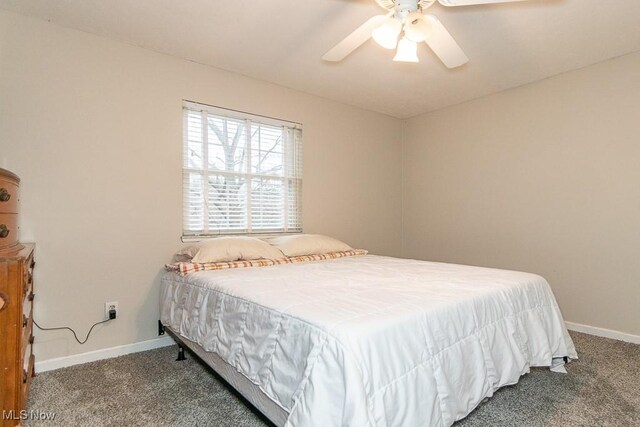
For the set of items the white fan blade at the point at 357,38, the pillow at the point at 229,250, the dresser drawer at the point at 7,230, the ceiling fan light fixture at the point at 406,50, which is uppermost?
the white fan blade at the point at 357,38

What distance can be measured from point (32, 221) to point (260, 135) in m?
1.86

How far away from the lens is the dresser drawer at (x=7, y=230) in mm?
1509

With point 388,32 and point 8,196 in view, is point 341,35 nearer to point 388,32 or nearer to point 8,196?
point 388,32

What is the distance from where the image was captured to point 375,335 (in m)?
1.15

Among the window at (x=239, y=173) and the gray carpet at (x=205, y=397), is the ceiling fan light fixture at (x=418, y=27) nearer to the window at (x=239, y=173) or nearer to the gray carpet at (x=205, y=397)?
the window at (x=239, y=173)

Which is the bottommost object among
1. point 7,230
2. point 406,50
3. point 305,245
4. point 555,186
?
point 305,245

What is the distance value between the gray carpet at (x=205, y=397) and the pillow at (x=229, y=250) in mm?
748

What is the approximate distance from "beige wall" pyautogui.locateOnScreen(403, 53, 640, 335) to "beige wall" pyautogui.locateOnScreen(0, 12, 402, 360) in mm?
2461

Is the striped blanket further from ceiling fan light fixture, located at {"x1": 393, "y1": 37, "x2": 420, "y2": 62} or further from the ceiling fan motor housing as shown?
the ceiling fan motor housing

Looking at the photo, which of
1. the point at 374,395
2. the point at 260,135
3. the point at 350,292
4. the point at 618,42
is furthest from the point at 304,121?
the point at 374,395

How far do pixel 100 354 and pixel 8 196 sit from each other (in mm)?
1395

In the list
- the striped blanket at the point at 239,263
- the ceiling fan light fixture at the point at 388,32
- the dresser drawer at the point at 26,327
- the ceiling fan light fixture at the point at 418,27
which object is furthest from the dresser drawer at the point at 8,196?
the ceiling fan light fixture at the point at 418,27

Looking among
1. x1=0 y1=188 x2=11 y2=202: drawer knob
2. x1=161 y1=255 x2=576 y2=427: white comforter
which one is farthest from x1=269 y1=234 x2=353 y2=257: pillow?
x1=0 y1=188 x2=11 y2=202: drawer knob

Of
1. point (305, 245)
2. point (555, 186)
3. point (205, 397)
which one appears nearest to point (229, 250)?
point (305, 245)
